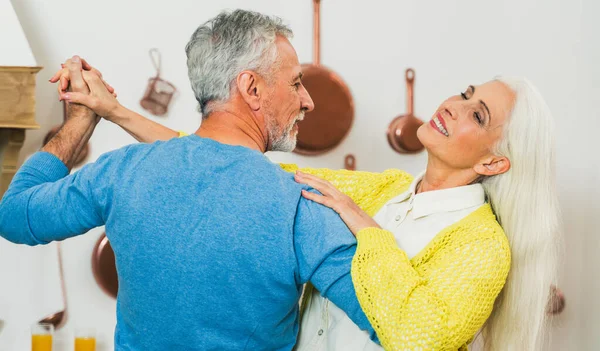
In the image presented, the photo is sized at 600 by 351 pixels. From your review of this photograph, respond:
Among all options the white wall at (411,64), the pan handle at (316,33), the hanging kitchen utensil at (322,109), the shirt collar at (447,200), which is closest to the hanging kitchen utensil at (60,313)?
the white wall at (411,64)

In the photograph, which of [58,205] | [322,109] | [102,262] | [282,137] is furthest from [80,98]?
[322,109]

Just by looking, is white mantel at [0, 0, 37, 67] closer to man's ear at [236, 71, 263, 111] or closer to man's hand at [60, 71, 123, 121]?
man's hand at [60, 71, 123, 121]

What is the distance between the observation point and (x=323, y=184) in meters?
1.36

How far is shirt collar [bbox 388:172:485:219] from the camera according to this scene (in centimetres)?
147

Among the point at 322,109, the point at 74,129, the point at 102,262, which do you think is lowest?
the point at 102,262

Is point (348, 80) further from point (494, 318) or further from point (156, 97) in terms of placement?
point (494, 318)

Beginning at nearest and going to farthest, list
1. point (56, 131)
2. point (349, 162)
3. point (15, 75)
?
point (15, 75) < point (56, 131) < point (349, 162)

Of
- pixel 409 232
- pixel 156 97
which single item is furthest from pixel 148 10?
pixel 409 232

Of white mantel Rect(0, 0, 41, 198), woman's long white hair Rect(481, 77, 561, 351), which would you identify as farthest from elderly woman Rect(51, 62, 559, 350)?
white mantel Rect(0, 0, 41, 198)

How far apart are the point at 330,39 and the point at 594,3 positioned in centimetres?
106

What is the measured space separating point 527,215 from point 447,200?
0.52 ft

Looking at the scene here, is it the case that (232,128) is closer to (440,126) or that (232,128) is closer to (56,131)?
(440,126)

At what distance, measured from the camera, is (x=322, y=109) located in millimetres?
2617

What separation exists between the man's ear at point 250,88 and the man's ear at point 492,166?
50 cm
